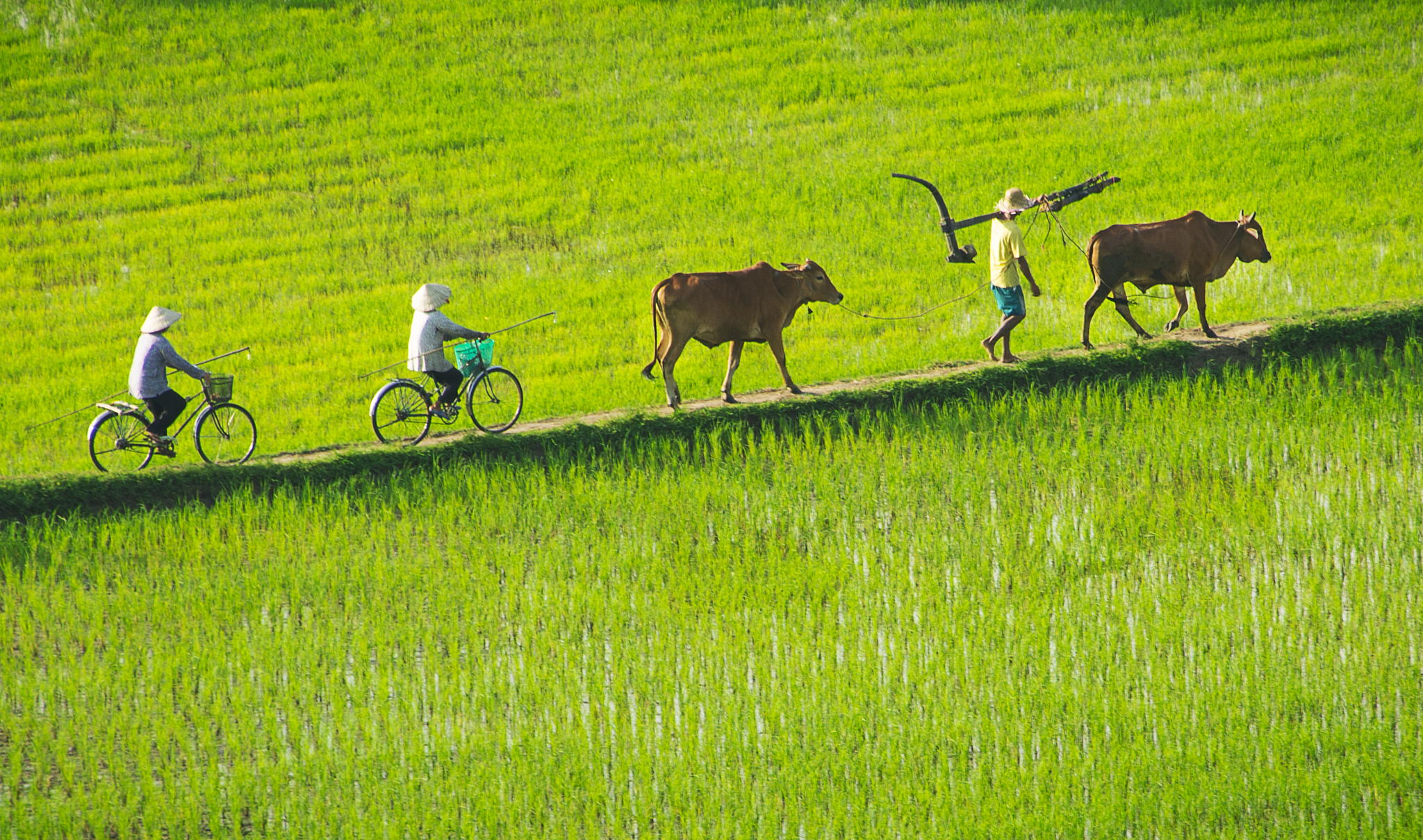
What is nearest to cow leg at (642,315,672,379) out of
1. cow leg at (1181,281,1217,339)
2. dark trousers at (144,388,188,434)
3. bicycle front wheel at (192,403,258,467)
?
bicycle front wheel at (192,403,258,467)

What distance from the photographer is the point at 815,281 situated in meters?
10.2

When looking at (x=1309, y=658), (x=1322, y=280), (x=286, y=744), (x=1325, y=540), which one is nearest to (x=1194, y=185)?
(x=1322, y=280)

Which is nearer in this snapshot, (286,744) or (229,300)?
(286,744)

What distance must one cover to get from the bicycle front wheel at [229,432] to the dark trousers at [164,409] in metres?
0.20

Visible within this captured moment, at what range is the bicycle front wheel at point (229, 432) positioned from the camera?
9134 mm

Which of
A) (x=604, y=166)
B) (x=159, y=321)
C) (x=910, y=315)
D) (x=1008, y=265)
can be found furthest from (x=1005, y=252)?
(x=604, y=166)

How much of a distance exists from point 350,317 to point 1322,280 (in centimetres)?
934

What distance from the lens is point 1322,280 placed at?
12344 mm

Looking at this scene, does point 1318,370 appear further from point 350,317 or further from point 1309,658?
point 350,317

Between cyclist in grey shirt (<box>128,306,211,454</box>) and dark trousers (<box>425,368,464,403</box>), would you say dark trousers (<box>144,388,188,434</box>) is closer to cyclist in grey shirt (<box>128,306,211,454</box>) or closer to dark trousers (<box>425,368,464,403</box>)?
cyclist in grey shirt (<box>128,306,211,454</box>)

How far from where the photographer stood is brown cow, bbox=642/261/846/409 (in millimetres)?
9648

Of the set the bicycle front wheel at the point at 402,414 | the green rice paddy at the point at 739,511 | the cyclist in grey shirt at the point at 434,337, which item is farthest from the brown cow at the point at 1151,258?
the bicycle front wheel at the point at 402,414

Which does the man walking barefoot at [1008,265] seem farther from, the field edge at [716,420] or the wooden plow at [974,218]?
the field edge at [716,420]

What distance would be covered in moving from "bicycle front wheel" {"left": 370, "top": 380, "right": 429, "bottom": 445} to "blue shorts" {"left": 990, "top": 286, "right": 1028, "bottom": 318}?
4.44m
